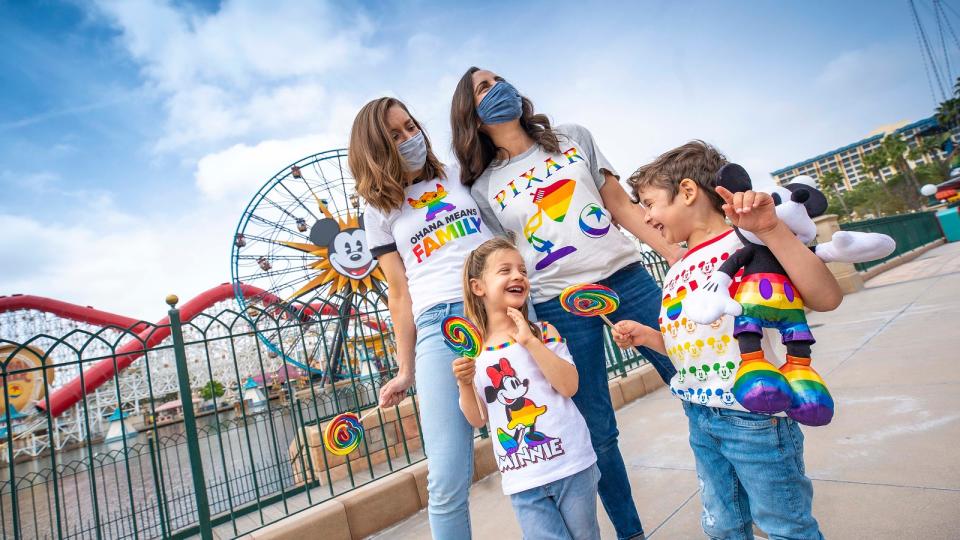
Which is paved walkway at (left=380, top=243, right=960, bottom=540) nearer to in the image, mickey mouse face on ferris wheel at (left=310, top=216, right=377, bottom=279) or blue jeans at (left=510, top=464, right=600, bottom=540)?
blue jeans at (left=510, top=464, right=600, bottom=540)

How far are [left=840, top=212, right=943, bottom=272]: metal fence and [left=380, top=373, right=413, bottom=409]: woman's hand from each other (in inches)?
424

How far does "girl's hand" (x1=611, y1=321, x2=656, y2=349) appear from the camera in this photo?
52.9 inches

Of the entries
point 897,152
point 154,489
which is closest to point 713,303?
point 154,489

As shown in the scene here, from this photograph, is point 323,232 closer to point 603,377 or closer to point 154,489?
point 154,489

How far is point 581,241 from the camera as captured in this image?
1.65 m

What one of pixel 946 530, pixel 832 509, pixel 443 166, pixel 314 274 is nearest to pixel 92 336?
pixel 443 166

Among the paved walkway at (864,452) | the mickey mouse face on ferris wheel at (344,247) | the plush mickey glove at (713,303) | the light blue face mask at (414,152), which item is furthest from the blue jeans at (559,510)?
the mickey mouse face on ferris wheel at (344,247)

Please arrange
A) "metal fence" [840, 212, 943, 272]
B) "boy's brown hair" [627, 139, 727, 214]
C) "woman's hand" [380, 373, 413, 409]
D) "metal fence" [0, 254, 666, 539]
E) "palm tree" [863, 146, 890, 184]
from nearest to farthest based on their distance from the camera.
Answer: "boy's brown hair" [627, 139, 727, 214]
"woman's hand" [380, 373, 413, 409]
"metal fence" [0, 254, 666, 539]
"metal fence" [840, 212, 943, 272]
"palm tree" [863, 146, 890, 184]

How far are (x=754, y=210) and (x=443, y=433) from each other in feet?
3.64

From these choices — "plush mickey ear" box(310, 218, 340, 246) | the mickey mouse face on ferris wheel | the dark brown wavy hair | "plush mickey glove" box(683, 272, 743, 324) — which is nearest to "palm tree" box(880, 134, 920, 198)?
the mickey mouse face on ferris wheel

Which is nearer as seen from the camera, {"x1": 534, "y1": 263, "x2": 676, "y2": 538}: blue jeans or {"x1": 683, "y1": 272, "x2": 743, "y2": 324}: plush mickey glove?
{"x1": 683, "y1": 272, "x2": 743, "y2": 324}: plush mickey glove

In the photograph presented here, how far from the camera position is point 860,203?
2608 inches

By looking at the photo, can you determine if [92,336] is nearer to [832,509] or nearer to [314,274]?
[832,509]

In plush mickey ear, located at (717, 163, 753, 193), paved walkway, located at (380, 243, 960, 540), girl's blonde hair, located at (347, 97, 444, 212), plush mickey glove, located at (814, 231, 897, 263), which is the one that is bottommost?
paved walkway, located at (380, 243, 960, 540)
